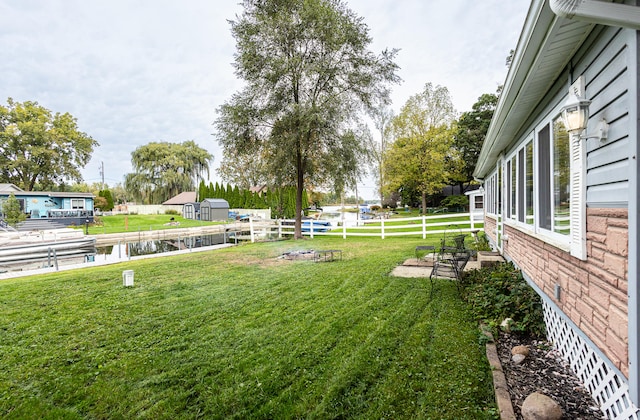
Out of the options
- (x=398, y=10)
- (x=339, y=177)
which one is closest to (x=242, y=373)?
(x=339, y=177)

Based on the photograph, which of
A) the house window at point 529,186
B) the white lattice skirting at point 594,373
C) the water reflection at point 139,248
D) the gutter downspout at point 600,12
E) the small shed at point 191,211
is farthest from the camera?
the small shed at point 191,211

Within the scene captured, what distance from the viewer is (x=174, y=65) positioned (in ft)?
70.8

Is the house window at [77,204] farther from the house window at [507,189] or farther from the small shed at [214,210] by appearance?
the house window at [507,189]

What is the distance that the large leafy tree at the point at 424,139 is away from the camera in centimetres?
2448

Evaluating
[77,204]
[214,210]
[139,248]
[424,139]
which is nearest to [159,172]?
[77,204]

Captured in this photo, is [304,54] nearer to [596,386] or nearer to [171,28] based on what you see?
[171,28]

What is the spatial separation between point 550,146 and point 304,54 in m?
12.6

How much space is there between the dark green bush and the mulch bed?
273mm

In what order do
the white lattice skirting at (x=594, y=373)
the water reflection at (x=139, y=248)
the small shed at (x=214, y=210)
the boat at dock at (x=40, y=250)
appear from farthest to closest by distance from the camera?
the small shed at (x=214, y=210), the water reflection at (x=139, y=248), the boat at dock at (x=40, y=250), the white lattice skirting at (x=594, y=373)

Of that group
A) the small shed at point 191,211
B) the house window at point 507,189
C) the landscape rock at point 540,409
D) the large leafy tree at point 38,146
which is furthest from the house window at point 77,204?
the landscape rock at point 540,409

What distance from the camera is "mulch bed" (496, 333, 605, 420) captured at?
235 centimetres

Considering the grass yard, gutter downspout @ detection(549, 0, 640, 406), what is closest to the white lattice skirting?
gutter downspout @ detection(549, 0, 640, 406)

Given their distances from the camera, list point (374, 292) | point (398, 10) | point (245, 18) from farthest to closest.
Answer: point (245, 18)
point (398, 10)
point (374, 292)

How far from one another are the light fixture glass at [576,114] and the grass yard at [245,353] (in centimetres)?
215
